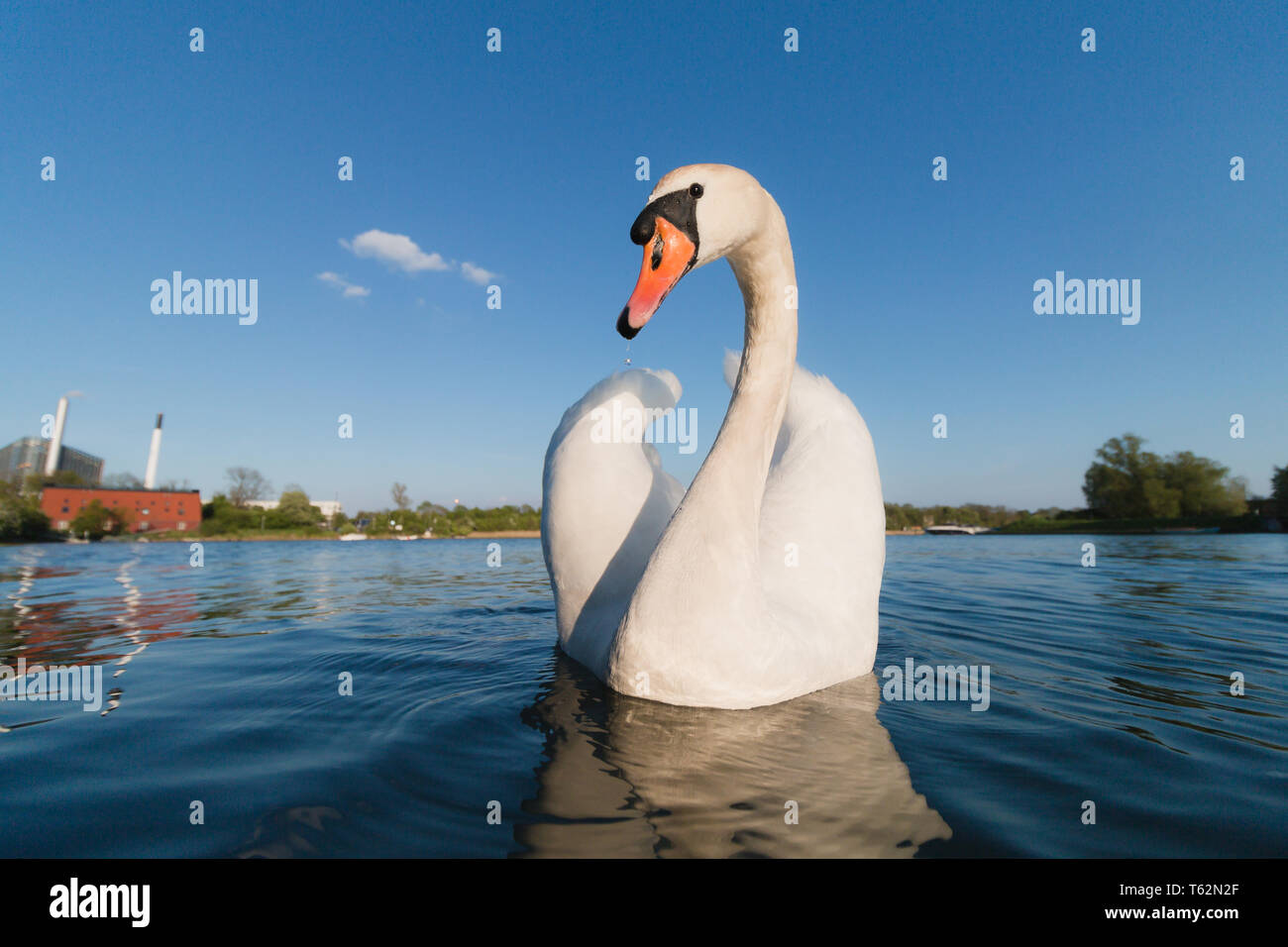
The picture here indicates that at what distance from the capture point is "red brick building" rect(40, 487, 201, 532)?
166 feet

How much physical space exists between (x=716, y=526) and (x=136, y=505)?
7180cm

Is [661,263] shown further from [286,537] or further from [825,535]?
[286,537]

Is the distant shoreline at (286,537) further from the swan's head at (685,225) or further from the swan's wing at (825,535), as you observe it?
the swan's head at (685,225)

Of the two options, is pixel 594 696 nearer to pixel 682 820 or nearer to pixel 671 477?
pixel 682 820

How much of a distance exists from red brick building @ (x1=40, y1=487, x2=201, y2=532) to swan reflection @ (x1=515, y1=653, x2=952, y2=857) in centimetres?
6643

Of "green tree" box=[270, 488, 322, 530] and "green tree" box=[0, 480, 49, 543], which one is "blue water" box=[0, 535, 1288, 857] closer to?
"green tree" box=[0, 480, 49, 543]

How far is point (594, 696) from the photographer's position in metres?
3.51

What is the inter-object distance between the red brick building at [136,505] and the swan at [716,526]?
2582 inches

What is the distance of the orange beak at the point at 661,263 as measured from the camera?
9.52ft

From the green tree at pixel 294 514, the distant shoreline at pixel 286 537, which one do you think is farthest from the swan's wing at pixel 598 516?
the green tree at pixel 294 514

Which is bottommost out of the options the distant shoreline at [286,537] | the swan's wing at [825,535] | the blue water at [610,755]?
the distant shoreline at [286,537]
